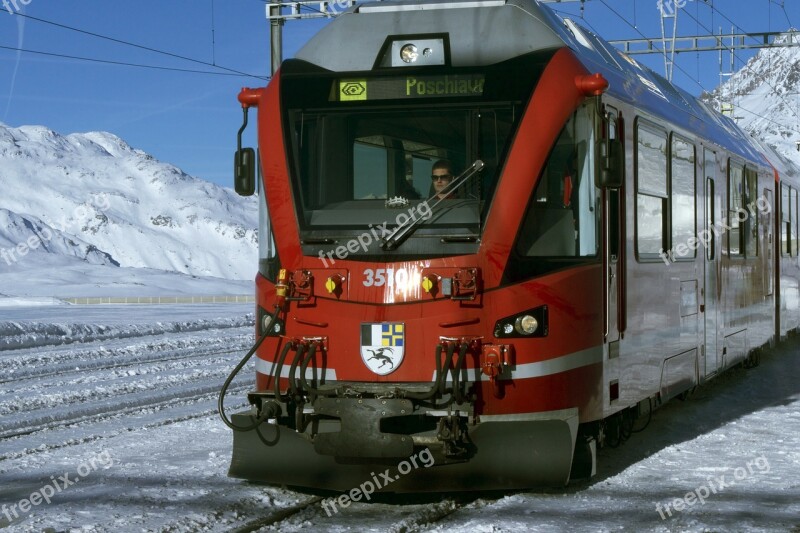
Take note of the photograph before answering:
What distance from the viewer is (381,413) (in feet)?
24.8

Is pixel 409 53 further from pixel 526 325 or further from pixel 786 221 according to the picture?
pixel 786 221

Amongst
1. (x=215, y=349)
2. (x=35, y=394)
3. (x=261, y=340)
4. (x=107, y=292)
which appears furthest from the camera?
(x=107, y=292)

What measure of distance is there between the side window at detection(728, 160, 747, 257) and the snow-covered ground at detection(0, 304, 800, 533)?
1685 mm

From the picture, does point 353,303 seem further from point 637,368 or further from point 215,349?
point 215,349

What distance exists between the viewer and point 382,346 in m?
7.82

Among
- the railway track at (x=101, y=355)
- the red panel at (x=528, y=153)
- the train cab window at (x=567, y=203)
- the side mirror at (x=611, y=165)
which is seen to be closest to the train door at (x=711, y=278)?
the train cab window at (x=567, y=203)

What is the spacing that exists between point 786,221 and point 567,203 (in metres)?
11.0

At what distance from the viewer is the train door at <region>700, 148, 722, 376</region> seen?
11891 millimetres

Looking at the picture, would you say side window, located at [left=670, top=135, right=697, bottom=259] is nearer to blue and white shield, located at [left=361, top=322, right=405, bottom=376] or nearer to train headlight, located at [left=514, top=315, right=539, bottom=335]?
train headlight, located at [left=514, top=315, right=539, bottom=335]

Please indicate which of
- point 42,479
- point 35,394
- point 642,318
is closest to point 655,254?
point 642,318

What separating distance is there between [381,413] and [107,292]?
218 feet

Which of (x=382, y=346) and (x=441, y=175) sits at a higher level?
(x=441, y=175)

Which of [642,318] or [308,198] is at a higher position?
[308,198]

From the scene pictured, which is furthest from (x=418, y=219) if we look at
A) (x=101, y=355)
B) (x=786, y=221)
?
(x=101, y=355)
